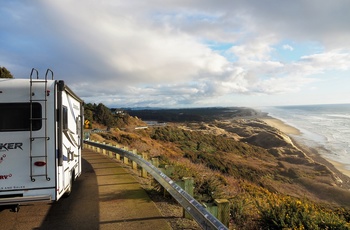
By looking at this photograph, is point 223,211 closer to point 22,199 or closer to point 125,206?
point 125,206

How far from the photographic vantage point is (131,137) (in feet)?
122

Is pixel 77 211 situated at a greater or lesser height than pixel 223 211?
lesser

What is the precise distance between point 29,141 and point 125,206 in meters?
2.63

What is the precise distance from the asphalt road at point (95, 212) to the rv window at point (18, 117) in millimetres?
1975

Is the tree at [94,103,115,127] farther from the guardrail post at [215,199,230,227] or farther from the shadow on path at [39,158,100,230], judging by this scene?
the guardrail post at [215,199,230,227]

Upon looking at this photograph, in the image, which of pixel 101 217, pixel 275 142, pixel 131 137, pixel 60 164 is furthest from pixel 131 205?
pixel 275 142

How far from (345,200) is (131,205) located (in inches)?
740

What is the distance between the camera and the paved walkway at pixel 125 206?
20.3 ft

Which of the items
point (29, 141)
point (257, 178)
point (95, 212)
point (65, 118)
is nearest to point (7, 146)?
point (29, 141)

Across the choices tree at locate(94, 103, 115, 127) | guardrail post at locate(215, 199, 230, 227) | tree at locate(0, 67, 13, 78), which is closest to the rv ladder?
guardrail post at locate(215, 199, 230, 227)

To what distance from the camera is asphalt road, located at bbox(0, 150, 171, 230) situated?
623 centimetres

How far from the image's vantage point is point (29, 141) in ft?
21.0

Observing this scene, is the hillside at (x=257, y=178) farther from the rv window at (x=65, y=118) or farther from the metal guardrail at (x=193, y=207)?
the rv window at (x=65, y=118)

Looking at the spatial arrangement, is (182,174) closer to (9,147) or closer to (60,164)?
(60,164)
